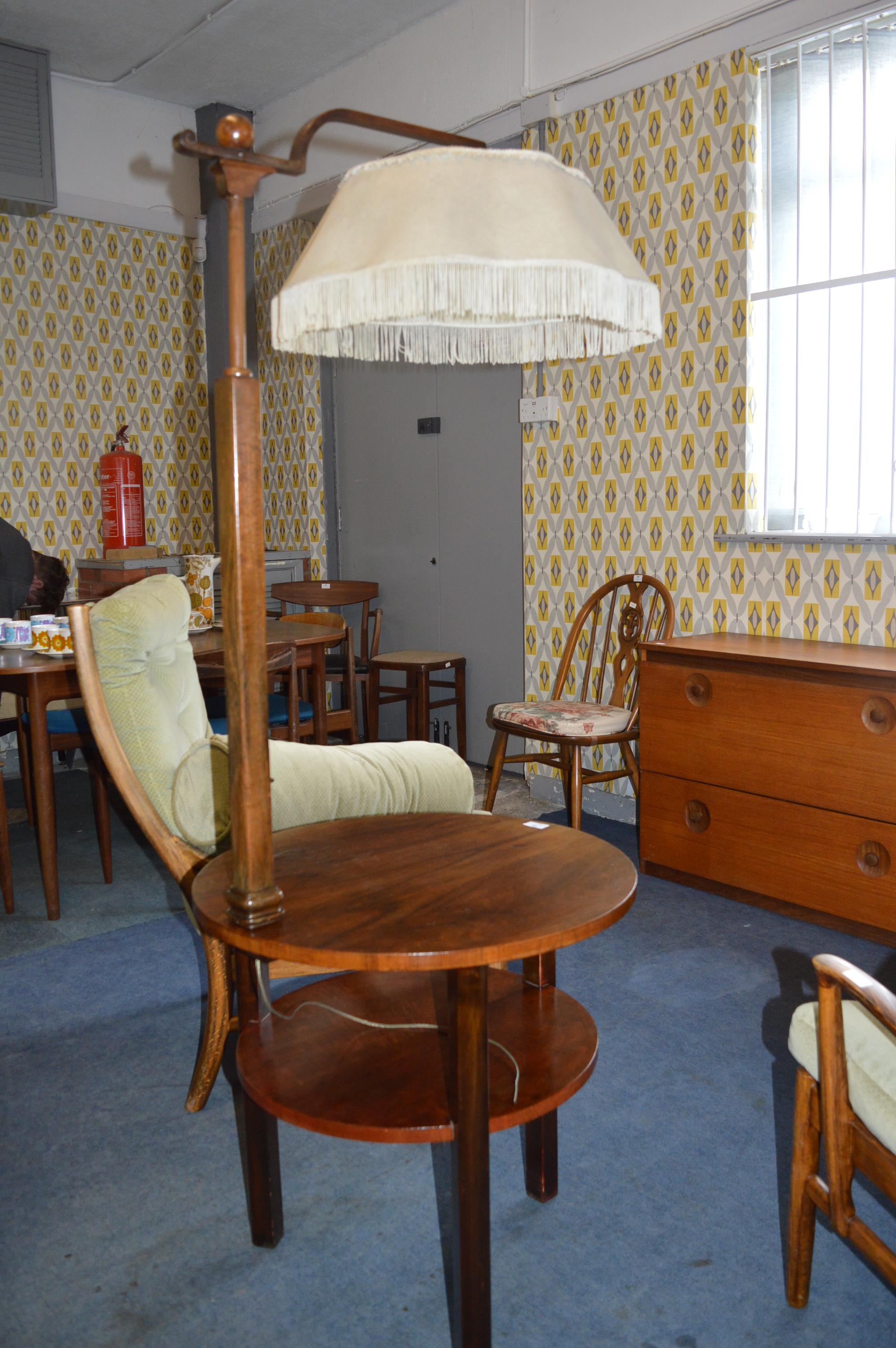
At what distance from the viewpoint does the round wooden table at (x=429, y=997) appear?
1.33 meters

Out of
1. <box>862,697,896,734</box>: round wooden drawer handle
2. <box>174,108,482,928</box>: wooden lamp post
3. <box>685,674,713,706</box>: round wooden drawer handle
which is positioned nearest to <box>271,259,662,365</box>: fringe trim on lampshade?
<box>174,108,482,928</box>: wooden lamp post

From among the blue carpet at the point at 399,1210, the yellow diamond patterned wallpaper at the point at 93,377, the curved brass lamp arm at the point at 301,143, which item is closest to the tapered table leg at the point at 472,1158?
the blue carpet at the point at 399,1210

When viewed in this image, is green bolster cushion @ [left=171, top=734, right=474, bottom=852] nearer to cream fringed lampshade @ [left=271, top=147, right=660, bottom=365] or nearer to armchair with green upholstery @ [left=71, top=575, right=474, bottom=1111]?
armchair with green upholstery @ [left=71, top=575, right=474, bottom=1111]

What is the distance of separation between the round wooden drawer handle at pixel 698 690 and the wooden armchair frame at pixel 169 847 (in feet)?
5.29

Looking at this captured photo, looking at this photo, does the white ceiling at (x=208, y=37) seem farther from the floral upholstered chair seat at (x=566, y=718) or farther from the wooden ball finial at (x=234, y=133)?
the wooden ball finial at (x=234, y=133)

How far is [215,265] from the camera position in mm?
5578

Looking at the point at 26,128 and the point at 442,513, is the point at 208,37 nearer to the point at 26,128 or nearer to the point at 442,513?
the point at 26,128

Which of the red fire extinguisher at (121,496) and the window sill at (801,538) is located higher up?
the red fire extinguisher at (121,496)

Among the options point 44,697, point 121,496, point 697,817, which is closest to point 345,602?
point 121,496

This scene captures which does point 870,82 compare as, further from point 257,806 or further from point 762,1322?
point 762,1322

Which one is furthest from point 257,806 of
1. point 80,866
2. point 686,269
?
point 686,269

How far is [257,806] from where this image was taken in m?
1.39

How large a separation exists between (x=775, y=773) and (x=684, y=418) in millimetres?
1394

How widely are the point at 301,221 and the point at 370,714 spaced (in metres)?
2.65
